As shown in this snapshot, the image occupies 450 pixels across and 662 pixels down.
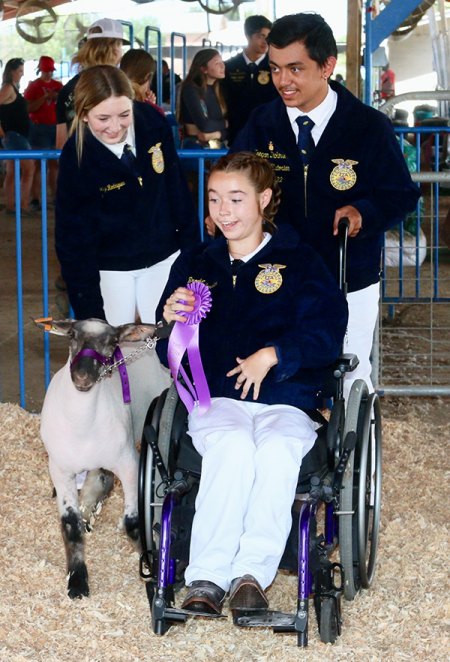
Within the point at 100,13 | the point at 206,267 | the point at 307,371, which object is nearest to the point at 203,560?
the point at 307,371

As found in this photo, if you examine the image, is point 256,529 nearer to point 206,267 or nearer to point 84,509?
point 206,267

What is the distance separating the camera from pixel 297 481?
3.41 m

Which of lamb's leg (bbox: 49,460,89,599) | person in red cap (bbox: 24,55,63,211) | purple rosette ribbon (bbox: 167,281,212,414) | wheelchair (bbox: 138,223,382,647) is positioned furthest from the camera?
person in red cap (bbox: 24,55,63,211)

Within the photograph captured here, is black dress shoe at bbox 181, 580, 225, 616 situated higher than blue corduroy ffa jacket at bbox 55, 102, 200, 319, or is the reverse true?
blue corduroy ffa jacket at bbox 55, 102, 200, 319

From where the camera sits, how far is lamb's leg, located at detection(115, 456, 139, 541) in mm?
4059

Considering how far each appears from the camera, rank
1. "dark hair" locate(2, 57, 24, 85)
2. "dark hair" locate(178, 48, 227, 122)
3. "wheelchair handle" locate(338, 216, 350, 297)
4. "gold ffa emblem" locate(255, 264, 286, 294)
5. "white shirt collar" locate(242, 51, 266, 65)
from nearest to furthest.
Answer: "gold ffa emblem" locate(255, 264, 286, 294) < "wheelchair handle" locate(338, 216, 350, 297) < "white shirt collar" locate(242, 51, 266, 65) < "dark hair" locate(178, 48, 227, 122) < "dark hair" locate(2, 57, 24, 85)

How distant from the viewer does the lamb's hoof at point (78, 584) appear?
12.6 ft

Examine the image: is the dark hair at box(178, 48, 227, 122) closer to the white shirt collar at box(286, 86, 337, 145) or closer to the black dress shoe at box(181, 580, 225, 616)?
the white shirt collar at box(286, 86, 337, 145)

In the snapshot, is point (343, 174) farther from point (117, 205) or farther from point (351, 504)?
point (351, 504)

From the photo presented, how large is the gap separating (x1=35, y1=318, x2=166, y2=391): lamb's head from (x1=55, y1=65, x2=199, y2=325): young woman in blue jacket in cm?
68

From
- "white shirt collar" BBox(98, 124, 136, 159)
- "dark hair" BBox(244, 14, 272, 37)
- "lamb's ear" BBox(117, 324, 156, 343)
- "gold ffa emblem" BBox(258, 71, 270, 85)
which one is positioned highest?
"dark hair" BBox(244, 14, 272, 37)

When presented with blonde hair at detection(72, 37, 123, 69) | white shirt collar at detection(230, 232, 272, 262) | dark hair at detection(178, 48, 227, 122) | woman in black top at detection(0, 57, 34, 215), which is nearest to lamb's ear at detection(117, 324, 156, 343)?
white shirt collar at detection(230, 232, 272, 262)

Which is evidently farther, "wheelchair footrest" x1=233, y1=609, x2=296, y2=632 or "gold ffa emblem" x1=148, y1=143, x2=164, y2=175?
"gold ffa emblem" x1=148, y1=143, x2=164, y2=175

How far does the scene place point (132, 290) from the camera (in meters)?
4.69
